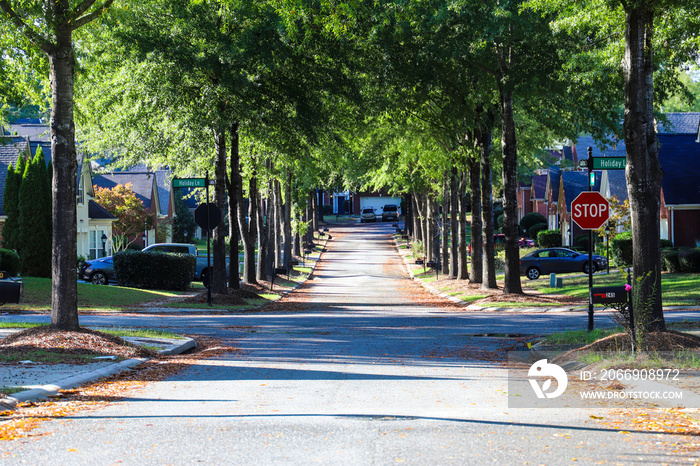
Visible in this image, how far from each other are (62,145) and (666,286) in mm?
21976

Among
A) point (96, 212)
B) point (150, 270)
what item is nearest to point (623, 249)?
point (150, 270)

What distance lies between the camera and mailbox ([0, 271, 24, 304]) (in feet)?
71.7

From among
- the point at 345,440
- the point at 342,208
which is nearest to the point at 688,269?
the point at 345,440

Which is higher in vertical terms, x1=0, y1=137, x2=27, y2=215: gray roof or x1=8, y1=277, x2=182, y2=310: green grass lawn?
x1=0, y1=137, x2=27, y2=215: gray roof

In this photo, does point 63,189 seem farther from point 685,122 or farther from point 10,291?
point 685,122

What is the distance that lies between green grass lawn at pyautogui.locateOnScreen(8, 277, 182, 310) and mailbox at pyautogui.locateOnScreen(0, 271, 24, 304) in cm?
21

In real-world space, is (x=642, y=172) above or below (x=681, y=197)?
below

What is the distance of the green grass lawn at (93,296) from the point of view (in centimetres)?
2330

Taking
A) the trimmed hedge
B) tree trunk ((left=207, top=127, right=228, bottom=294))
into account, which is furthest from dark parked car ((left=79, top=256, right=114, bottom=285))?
tree trunk ((left=207, top=127, right=228, bottom=294))

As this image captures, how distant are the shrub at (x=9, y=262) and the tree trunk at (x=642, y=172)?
2239cm

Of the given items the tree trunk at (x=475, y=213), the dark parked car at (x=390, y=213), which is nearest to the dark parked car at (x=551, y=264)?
the tree trunk at (x=475, y=213)

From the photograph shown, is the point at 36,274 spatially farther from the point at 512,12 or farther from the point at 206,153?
the point at 512,12

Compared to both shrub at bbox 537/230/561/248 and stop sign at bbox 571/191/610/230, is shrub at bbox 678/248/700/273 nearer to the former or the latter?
stop sign at bbox 571/191/610/230

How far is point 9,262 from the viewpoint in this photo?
26.7 metres
